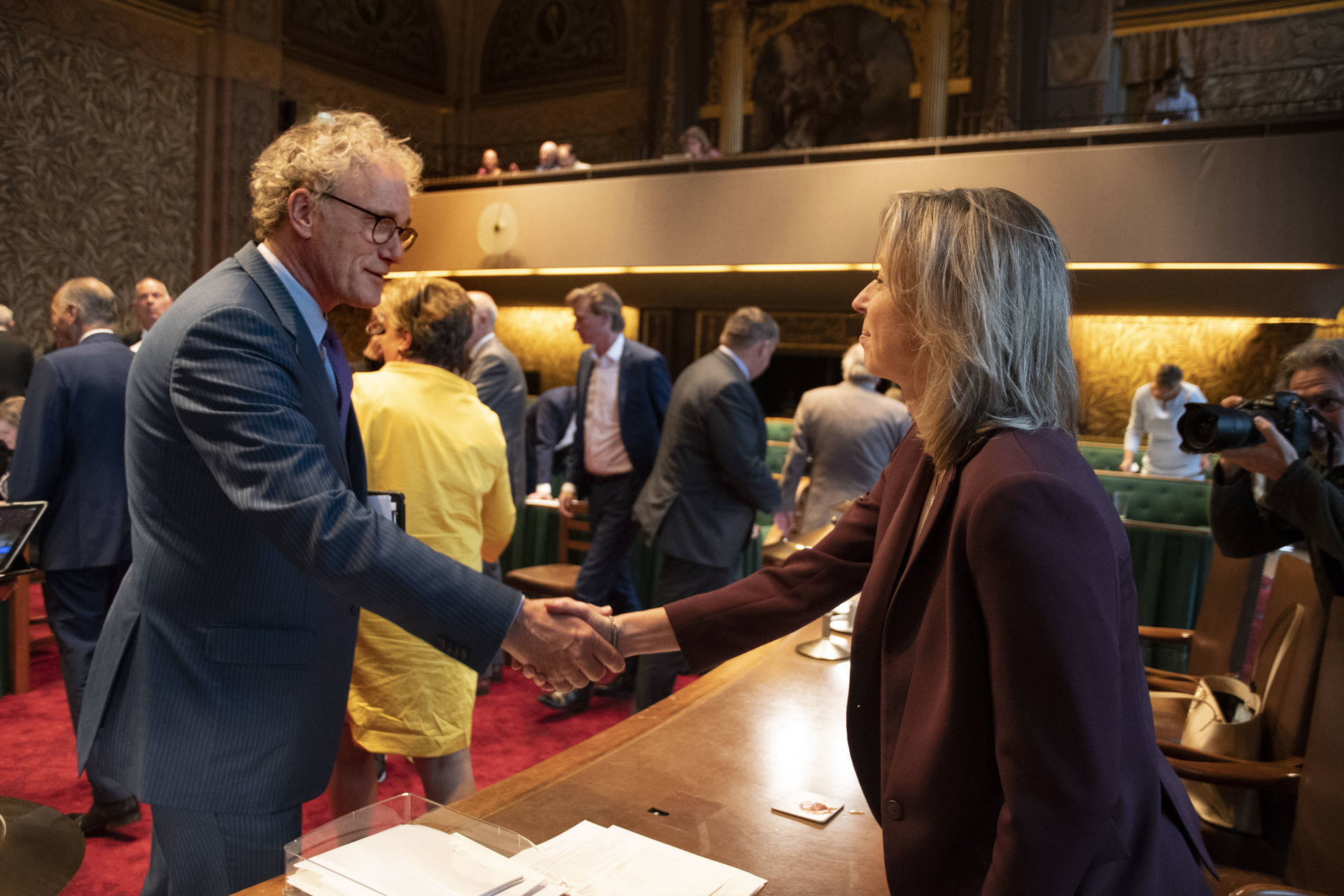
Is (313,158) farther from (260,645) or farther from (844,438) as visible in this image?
(844,438)

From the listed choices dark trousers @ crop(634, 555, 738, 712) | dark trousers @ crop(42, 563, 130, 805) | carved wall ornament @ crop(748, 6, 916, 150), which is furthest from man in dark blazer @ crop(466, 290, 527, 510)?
carved wall ornament @ crop(748, 6, 916, 150)

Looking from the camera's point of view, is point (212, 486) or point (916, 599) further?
point (212, 486)

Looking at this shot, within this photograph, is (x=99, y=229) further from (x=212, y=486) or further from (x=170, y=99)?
(x=212, y=486)

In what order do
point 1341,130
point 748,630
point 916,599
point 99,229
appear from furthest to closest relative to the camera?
1. point 99,229
2. point 1341,130
3. point 748,630
4. point 916,599

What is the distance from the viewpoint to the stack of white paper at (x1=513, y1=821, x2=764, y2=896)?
1147mm

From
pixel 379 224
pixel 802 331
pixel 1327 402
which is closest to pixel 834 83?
pixel 802 331

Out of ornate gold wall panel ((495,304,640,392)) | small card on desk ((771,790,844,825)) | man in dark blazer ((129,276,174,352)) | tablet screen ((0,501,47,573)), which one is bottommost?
small card on desk ((771,790,844,825))

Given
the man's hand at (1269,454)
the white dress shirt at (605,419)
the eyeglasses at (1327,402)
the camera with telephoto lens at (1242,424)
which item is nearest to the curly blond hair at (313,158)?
the camera with telephoto lens at (1242,424)

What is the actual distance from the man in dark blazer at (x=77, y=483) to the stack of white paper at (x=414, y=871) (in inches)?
102

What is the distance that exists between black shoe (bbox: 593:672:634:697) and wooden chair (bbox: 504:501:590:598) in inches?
17.6

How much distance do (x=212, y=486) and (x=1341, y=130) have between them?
26.4 ft

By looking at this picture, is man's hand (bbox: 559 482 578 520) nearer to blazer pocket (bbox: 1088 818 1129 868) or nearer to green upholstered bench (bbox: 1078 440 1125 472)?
blazer pocket (bbox: 1088 818 1129 868)

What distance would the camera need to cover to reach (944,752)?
0.98 m

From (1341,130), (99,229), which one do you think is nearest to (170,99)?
(99,229)
